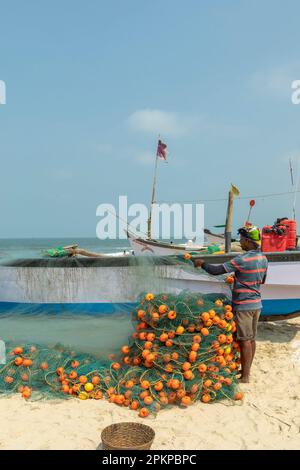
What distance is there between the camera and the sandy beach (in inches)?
147

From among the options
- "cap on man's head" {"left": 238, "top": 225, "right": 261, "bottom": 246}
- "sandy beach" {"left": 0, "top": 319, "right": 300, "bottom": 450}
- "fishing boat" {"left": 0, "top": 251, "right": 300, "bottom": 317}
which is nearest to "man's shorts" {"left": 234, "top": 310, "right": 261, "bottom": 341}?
"sandy beach" {"left": 0, "top": 319, "right": 300, "bottom": 450}

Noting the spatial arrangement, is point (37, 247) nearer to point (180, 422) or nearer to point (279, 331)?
point (279, 331)

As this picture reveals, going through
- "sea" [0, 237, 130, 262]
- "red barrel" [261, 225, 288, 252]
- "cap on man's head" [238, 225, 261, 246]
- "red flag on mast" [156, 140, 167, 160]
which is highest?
"red flag on mast" [156, 140, 167, 160]

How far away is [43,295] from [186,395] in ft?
15.4

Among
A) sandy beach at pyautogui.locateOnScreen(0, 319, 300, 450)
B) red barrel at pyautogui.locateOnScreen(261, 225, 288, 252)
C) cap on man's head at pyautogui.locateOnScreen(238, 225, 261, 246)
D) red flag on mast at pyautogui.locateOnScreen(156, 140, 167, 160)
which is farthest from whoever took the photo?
red flag on mast at pyautogui.locateOnScreen(156, 140, 167, 160)

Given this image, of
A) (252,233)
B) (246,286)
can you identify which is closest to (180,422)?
(246,286)

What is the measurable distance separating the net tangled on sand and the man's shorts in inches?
4.2

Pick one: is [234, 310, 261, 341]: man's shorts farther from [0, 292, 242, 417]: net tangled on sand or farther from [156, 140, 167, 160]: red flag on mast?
[156, 140, 167, 160]: red flag on mast

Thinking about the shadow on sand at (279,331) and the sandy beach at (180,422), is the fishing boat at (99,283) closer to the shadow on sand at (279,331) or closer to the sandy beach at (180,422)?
the shadow on sand at (279,331)

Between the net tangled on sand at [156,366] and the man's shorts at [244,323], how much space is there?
106mm

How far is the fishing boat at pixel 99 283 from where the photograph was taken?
24.8 ft

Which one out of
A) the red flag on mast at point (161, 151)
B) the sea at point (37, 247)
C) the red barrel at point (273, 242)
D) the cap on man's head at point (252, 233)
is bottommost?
the sea at point (37, 247)

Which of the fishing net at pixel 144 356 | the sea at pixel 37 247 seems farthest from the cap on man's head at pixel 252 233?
the sea at pixel 37 247

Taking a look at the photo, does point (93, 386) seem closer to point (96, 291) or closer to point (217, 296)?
point (217, 296)
